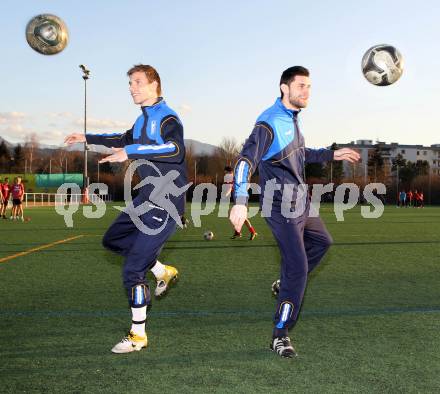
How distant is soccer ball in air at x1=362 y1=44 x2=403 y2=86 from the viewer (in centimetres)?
953

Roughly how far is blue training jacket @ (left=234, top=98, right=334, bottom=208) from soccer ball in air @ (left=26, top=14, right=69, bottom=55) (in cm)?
905

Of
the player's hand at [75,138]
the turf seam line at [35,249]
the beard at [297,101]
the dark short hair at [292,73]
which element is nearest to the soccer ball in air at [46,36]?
the turf seam line at [35,249]

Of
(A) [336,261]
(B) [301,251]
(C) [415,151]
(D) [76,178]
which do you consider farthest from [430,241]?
(C) [415,151]

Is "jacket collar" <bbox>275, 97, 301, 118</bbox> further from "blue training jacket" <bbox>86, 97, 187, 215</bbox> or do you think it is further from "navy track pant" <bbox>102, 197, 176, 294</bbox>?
"navy track pant" <bbox>102, 197, 176, 294</bbox>

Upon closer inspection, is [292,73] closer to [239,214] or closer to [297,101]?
[297,101]

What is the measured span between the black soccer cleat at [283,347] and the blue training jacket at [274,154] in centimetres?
103

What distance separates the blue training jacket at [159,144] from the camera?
14.9 ft

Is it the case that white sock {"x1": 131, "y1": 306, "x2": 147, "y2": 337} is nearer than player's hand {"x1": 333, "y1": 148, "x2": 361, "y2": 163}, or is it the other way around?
white sock {"x1": 131, "y1": 306, "x2": 147, "y2": 337}

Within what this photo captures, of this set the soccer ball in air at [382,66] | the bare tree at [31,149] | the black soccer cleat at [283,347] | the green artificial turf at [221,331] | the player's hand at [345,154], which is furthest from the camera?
the bare tree at [31,149]

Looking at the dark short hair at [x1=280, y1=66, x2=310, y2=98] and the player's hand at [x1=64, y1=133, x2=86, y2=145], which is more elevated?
the dark short hair at [x1=280, y1=66, x2=310, y2=98]

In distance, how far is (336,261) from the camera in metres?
10.2

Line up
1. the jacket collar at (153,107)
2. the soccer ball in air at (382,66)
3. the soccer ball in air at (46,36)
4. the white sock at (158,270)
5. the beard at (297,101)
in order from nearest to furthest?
the beard at (297,101) < the jacket collar at (153,107) < the white sock at (158,270) < the soccer ball in air at (382,66) < the soccer ball in air at (46,36)

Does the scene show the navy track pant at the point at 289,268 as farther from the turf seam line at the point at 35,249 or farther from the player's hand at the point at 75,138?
the turf seam line at the point at 35,249

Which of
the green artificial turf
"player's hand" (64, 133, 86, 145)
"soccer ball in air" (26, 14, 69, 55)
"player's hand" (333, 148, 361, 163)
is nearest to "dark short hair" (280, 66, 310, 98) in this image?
"player's hand" (333, 148, 361, 163)
